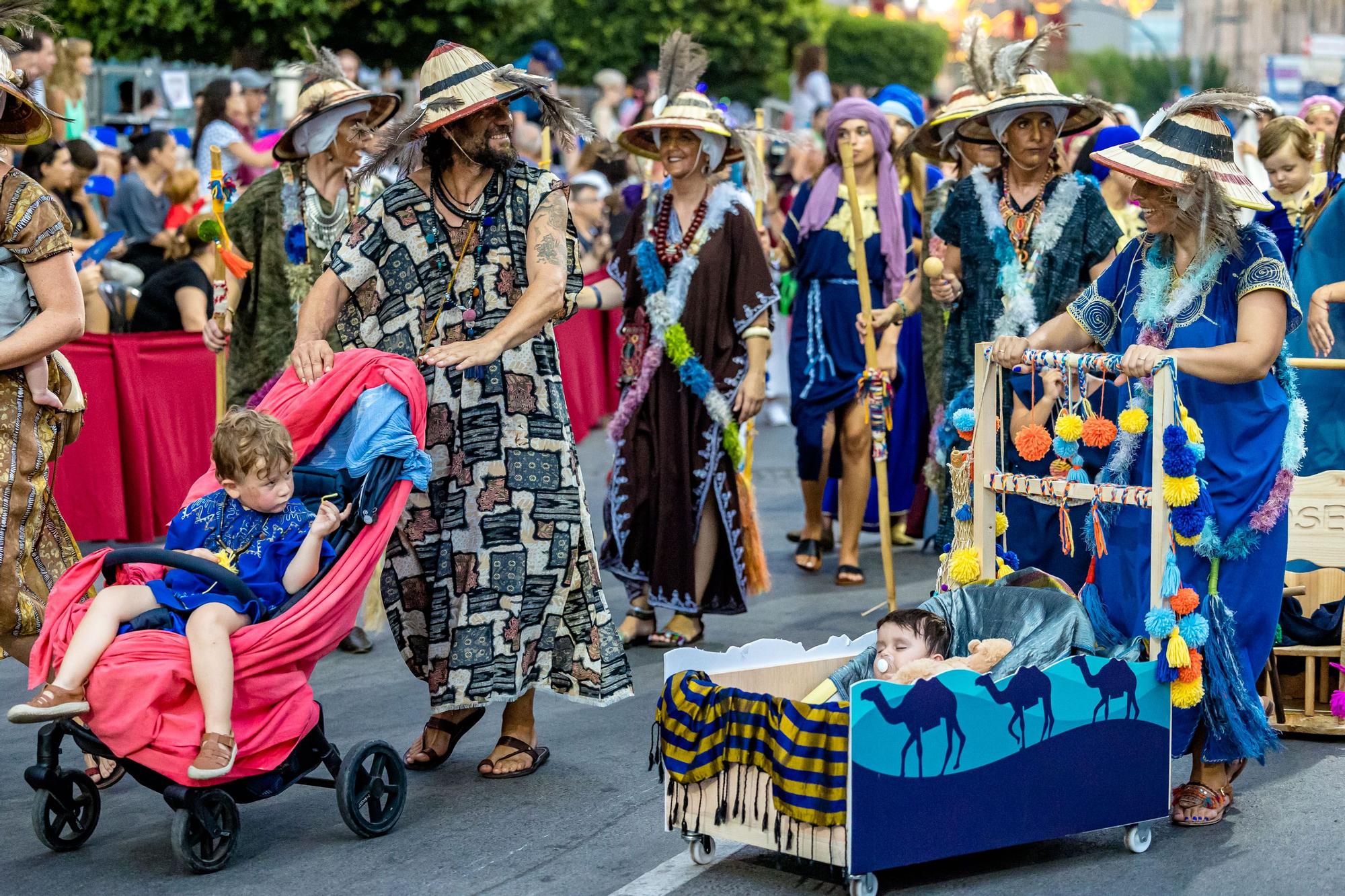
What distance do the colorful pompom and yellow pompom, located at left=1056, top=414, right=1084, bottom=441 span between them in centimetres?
75

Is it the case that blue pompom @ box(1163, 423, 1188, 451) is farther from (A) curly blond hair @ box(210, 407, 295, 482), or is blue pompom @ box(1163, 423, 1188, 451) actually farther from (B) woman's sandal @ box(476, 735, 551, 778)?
(A) curly blond hair @ box(210, 407, 295, 482)

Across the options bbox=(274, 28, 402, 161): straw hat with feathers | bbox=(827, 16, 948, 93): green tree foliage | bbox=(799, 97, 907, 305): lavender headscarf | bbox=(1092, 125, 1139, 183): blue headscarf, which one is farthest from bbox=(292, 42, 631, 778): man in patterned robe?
bbox=(827, 16, 948, 93): green tree foliage

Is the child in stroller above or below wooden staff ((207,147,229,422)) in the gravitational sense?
below

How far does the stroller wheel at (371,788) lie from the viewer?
4.75 metres

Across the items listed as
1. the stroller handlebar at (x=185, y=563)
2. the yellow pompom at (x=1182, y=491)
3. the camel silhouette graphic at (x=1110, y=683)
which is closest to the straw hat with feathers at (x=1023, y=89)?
the yellow pompom at (x=1182, y=491)

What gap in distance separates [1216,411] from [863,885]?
1.77 m

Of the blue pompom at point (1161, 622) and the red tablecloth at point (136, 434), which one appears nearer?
the blue pompom at point (1161, 622)

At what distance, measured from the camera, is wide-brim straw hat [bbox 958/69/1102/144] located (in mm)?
6793

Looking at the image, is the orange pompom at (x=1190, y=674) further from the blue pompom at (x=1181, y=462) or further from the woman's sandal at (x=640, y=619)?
the woman's sandal at (x=640, y=619)

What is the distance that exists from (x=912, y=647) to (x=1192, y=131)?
5.65ft

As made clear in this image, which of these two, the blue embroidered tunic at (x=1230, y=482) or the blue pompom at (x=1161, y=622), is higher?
the blue embroidered tunic at (x=1230, y=482)

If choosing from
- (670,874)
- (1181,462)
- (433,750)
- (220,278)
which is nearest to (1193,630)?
(1181,462)

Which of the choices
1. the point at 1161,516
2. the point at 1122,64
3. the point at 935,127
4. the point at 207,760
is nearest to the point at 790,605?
the point at 935,127

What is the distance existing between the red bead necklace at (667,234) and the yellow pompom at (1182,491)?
3.14 metres
